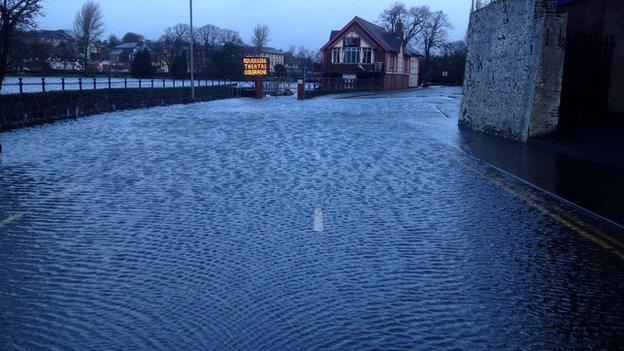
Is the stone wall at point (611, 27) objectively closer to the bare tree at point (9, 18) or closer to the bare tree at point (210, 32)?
the bare tree at point (9, 18)

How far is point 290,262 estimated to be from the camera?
680 cm

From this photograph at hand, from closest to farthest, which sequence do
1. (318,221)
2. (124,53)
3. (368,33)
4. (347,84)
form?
(318,221) → (347,84) → (368,33) → (124,53)

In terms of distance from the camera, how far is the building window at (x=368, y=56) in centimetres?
8081

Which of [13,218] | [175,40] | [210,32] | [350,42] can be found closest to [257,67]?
[350,42]

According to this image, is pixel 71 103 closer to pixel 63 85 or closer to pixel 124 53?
pixel 63 85

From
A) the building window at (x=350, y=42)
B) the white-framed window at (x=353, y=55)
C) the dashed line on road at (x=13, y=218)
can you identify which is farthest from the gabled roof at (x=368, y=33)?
the dashed line on road at (x=13, y=218)

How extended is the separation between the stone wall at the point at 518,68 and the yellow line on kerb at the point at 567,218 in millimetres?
7239

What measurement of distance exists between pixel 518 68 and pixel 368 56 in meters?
61.7

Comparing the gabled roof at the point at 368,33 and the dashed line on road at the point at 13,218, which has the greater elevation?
the gabled roof at the point at 368,33

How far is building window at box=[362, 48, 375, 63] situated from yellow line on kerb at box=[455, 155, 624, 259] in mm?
69152

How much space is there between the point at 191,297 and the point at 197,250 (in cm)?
158

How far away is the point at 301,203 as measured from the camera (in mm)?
10055

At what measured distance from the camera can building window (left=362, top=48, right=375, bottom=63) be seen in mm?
80812

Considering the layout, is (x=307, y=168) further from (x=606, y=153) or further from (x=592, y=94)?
(x=592, y=94)
